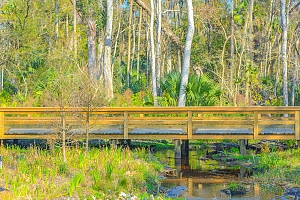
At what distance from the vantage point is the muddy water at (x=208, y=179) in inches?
425

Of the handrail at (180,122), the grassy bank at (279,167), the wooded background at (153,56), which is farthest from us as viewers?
the wooded background at (153,56)

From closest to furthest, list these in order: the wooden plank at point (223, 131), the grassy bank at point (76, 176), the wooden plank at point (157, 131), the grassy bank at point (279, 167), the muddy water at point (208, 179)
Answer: the grassy bank at point (76, 176) < the muddy water at point (208, 179) < the grassy bank at point (279, 167) < the wooden plank at point (223, 131) < the wooden plank at point (157, 131)

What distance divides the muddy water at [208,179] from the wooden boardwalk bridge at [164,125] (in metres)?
0.89

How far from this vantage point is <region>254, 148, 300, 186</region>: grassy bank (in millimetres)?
12296

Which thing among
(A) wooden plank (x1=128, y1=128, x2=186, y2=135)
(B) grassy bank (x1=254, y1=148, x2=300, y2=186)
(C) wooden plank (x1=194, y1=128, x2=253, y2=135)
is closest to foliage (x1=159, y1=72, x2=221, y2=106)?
(C) wooden plank (x1=194, y1=128, x2=253, y2=135)

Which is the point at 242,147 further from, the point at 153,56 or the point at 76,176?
the point at 153,56

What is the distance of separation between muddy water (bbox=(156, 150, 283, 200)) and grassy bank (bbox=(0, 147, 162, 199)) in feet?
2.52

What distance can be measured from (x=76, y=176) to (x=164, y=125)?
704 cm

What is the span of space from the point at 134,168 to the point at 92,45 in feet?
54.8

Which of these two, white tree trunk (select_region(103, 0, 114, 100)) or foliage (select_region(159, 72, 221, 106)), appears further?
white tree trunk (select_region(103, 0, 114, 100))

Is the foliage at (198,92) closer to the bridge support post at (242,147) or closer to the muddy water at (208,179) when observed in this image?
the muddy water at (208,179)

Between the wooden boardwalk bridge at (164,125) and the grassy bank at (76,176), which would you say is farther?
the wooden boardwalk bridge at (164,125)

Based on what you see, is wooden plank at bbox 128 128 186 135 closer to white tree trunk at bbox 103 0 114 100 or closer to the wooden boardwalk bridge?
the wooden boardwalk bridge

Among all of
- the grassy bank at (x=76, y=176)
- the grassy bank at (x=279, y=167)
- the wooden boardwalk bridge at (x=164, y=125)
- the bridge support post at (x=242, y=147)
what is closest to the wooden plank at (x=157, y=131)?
the wooden boardwalk bridge at (x=164, y=125)
